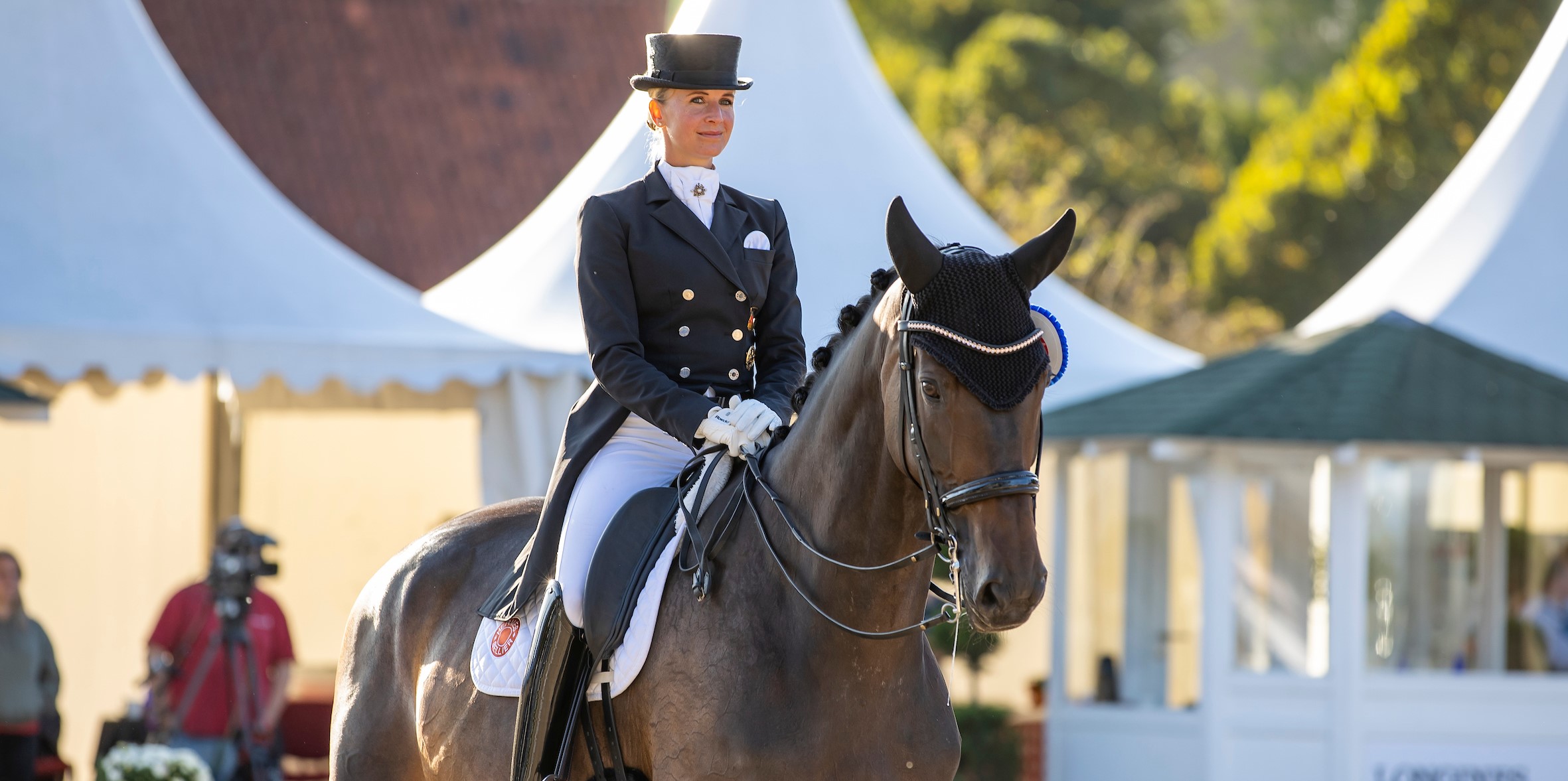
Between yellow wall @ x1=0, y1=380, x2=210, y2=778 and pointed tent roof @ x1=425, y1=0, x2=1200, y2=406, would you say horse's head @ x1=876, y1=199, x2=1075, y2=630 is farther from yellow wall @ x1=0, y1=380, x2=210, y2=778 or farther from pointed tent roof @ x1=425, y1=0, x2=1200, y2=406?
yellow wall @ x1=0, y1=380, x2=210, y2=778

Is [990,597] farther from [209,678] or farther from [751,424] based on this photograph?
[209,678]

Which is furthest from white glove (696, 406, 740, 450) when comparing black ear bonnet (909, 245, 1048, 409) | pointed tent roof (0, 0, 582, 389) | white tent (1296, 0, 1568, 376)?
white tent (1296, 0, 1568, 376)

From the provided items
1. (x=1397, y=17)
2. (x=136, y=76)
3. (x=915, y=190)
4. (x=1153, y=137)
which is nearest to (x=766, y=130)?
(x=915, y=190)

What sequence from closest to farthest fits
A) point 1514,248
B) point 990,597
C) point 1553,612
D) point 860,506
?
1. point 990,597
2. point 860,506
3. point 1553,612
4. point 1514,248

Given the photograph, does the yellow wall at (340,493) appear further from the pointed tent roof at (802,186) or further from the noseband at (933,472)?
the noseband at (933,472)

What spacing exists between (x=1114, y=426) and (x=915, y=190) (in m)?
1.74

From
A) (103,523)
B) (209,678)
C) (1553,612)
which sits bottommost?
(209,678)

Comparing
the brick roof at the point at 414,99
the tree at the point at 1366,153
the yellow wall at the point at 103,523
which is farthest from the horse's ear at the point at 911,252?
the tree at the point at 1366,153

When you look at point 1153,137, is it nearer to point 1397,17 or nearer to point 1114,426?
point 1397,17

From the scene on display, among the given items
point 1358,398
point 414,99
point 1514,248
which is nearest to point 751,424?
point 1358,398

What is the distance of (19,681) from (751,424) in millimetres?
6049

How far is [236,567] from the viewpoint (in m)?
8.52

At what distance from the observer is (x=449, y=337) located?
334 inches

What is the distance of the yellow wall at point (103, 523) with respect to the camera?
12.0 m
